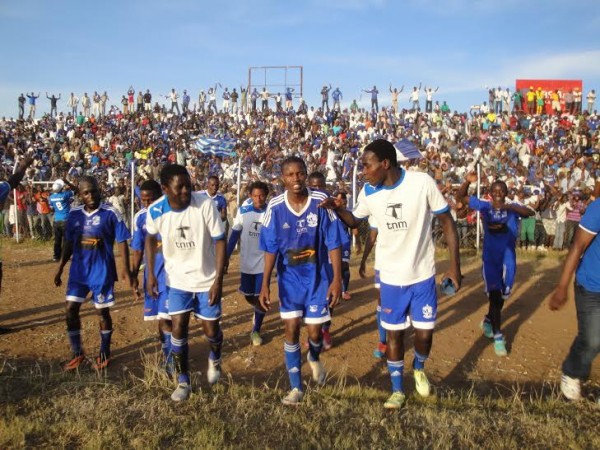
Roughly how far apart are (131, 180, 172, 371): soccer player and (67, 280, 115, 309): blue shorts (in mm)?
297

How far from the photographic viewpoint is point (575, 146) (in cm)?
2216

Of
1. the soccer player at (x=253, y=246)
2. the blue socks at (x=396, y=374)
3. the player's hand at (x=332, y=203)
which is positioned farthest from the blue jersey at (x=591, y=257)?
the soccer player at (x=253, y=246)

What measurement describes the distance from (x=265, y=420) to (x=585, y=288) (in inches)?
108

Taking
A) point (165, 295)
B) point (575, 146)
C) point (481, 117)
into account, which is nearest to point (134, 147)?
point (481, 117)

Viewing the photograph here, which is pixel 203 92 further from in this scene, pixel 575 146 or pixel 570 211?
pixel 570 211

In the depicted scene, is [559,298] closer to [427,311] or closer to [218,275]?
[427,311]

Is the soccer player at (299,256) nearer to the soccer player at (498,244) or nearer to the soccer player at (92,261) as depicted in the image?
the soccer player at (92,261)

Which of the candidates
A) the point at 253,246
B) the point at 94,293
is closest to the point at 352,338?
the point at 253,246

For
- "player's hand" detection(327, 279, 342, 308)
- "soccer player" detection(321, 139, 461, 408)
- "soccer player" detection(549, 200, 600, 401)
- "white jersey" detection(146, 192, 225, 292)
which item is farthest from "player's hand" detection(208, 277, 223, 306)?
"soccer player" detection(549, 200, 600, 401)

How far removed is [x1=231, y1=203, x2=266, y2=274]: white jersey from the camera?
21.6ft

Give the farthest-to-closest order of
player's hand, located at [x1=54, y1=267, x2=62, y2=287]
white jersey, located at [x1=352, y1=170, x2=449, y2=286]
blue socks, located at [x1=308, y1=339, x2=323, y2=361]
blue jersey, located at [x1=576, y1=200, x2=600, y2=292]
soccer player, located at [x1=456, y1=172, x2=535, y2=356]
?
1. soccer player, located at [x1=456, y1=172, x2=535, y2=356]
2. player's hand, located at [x1=54, y1=267, x2=62, y2=287]
3. blue socks, located at [x1=308, y1=339, x2=323, y2=361]
4. white jersey, located at [x1=352, y1=170, x2=449, y2=286]
5. blue jersey, located at [x1=576, y1=200, x2=600, y2=292]

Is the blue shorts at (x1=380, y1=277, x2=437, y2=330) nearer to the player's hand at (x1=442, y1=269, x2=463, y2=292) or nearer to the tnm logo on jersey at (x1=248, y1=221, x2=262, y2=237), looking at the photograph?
the player's hand at (x1=442, y1=269, x2=463, y2=292)

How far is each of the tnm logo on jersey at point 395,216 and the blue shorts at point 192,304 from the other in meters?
1.68

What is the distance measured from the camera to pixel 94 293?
5.66m
